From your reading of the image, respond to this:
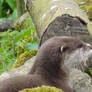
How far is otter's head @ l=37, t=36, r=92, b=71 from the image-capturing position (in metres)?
3.30

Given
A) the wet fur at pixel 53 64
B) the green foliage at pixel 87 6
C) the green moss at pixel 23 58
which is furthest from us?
the green foliage at pixel 87 6

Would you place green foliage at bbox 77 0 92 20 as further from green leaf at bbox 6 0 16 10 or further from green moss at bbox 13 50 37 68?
green leaf at bbox 6 0 16 10

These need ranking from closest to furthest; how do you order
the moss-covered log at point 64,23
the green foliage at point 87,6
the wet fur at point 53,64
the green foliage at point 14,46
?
the wet fur at point 53,64 < the moss-covered log at point 64,23 < the green foliage at point 87,6 < the green foliage at point 14,46

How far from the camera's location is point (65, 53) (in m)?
3.38

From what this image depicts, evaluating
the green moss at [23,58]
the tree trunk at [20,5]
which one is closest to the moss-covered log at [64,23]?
the green moss at [23,58]

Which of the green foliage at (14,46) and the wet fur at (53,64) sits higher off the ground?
the wet fur at (53,64)

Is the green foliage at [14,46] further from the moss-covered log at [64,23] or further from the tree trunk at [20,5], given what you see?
the tree trunk at [20,5]

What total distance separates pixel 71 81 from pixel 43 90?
1.35 m

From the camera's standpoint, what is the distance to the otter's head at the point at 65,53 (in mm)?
3299

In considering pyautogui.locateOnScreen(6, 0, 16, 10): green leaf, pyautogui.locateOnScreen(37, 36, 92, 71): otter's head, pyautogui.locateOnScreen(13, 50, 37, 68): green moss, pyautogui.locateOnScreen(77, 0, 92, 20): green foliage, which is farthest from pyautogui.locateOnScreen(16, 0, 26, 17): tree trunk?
pyautogui.locateOnScreen(37, 36, 92, 71): otter's head

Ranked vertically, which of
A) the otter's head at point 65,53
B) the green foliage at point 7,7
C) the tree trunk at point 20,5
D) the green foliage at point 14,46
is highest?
the otter's head at point 65,53

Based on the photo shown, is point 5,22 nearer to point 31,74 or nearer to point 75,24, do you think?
point 75,24

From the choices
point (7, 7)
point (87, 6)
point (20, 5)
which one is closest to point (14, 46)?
point (87, 6)

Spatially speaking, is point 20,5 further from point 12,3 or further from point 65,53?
point 65,53
